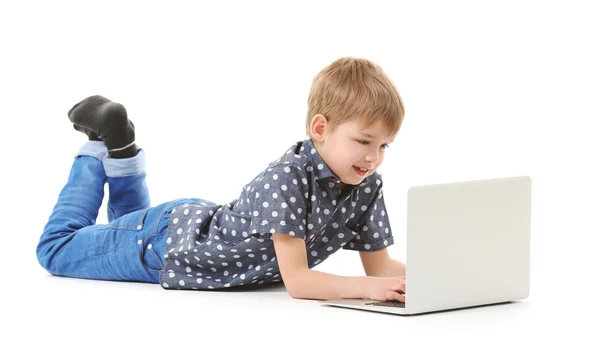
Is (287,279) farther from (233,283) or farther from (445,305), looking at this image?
(445,305)

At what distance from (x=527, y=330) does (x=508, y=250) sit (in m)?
0.24

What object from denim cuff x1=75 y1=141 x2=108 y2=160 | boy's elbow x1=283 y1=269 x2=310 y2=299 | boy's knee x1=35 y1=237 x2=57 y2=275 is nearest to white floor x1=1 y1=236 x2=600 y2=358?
boy's elbow x1=283 y1=269 x2=310 y2=299

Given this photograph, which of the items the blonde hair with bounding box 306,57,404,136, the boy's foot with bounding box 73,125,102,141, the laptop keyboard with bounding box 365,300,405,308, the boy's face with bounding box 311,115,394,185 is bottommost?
the laptop keyboard with bounding box 365,300,405,308

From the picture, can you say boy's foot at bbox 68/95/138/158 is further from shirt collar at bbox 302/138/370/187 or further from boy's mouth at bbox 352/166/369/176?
boy's mouth at bbox 352/166/369/176

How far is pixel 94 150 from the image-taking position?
2.73 m

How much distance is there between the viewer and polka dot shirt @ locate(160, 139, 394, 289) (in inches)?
85.4

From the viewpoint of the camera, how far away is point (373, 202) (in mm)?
2352

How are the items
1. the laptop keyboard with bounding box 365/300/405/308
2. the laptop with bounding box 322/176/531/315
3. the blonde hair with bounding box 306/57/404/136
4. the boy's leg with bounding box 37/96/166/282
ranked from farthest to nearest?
the boy's leg with bounding box 37/96/166/282 < the blonde hair with bounding box 306/57/404/136 < the laptop keyboard with bounding box 365/300/405/308 < the laptop with bounding box 322/176/531/315

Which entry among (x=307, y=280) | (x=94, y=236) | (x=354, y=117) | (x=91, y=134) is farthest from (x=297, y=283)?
(x=91, y=134)

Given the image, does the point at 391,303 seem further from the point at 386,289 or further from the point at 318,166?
the point at 318,166

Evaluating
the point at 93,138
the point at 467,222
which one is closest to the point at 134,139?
the point at 93,138

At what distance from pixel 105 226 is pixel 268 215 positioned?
65cm

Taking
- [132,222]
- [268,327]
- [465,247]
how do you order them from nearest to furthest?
1. [268,327]
2. [465,247]
3. [132,222]

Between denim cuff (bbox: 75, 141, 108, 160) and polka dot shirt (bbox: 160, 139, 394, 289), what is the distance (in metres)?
0.39
